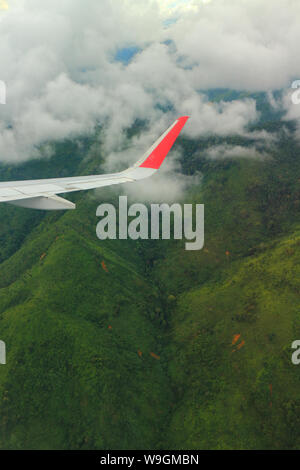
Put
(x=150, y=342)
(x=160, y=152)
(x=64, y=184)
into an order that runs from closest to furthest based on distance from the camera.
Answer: (x=64, y=184) < (x=160, y=152) < (x=150, y=342)

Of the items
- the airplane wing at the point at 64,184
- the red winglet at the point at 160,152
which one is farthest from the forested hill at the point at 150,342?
the red winglet at the point at 160,152

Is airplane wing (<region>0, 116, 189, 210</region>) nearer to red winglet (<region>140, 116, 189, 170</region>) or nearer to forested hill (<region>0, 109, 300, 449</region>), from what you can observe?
red winglet (<region>140, 116, 189, 170</region>)

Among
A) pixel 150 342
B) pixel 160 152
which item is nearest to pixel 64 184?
pixel 160 152

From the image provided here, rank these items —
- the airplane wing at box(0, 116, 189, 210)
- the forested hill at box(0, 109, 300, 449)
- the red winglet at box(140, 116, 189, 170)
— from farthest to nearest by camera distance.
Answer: the forested hill at box(0, 109, 300, 449) → the red winglet at box(140, 116, 189, 170) → the airplane wing at box(0, 116, 189, 210)

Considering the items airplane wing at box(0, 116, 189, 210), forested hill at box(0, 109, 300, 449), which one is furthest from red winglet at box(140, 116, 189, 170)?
forested hill at box(0, 109, 300, 449)

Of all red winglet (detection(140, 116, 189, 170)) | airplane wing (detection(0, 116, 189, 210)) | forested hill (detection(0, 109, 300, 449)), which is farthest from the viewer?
forested hill (detection(0, 109, 300, 449))

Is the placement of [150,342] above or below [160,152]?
below

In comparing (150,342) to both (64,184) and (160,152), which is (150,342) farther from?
(64,184)
